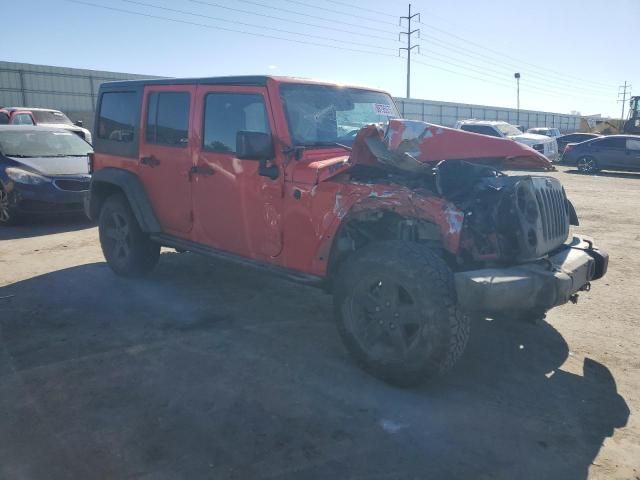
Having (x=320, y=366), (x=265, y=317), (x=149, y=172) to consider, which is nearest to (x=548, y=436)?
(x=320, y=366)

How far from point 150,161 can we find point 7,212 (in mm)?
4483

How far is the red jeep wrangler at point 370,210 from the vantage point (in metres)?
3.13

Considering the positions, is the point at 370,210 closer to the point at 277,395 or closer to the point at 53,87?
the point at 277,395

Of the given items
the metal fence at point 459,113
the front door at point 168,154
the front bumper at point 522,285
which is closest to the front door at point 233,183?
the front door at point 168,154

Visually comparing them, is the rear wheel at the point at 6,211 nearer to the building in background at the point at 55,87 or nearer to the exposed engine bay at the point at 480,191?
the exposed engine bay at the point at 480,191

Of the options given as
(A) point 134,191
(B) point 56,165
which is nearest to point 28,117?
(B) point 56,165

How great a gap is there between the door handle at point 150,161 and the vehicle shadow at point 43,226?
3640 mm

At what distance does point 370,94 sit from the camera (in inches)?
186

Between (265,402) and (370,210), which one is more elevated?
(370,210)

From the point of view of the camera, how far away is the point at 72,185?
839 cm

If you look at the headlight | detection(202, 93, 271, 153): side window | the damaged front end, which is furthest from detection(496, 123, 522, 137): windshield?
the damaged front end

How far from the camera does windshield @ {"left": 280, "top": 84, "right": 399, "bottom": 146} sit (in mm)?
3994

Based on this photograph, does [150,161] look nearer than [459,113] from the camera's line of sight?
Yes

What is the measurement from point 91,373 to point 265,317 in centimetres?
151
